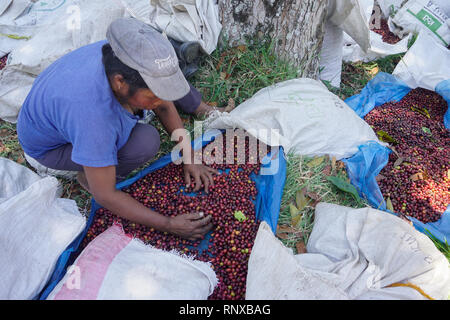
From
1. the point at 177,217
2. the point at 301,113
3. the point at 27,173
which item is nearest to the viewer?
the point at 177,217

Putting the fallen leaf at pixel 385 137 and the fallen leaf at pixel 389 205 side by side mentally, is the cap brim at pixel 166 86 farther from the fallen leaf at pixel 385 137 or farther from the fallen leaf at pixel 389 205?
the fallen leaf at pixel 385 137

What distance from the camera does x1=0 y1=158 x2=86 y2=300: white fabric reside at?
1.95m

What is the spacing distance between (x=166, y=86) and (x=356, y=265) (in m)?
1.46

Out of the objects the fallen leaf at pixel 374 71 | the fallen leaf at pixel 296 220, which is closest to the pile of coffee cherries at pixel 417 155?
the fallen leaf at pixel 374 71

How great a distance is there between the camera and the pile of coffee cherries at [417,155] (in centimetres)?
262

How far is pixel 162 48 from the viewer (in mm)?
1688

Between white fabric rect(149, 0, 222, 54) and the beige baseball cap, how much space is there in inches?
50.1

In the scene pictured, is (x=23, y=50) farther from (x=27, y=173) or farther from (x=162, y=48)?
(x=162, y=48)

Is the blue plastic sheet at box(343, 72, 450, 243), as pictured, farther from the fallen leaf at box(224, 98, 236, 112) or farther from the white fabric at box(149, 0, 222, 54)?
the white fabric at box(149, 0, 222, 54)

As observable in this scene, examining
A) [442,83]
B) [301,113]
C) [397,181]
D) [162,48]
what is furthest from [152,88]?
[442,83]

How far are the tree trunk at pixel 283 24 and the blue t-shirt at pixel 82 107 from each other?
1.57 metres

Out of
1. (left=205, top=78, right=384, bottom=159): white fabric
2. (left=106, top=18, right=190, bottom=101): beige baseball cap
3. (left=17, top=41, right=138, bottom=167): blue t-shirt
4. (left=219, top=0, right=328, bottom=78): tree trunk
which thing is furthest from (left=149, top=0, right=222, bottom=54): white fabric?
(left=106, top=18, right=190, bottom=101): beige baseball cap

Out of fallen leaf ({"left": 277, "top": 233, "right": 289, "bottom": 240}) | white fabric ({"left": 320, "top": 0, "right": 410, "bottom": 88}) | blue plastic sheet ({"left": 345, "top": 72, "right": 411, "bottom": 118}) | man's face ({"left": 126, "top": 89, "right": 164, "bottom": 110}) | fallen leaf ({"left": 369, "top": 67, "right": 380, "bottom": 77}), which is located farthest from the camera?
fallen leaf ({"left": 369, "top": 67, "right": 380, "bottom": 77})
